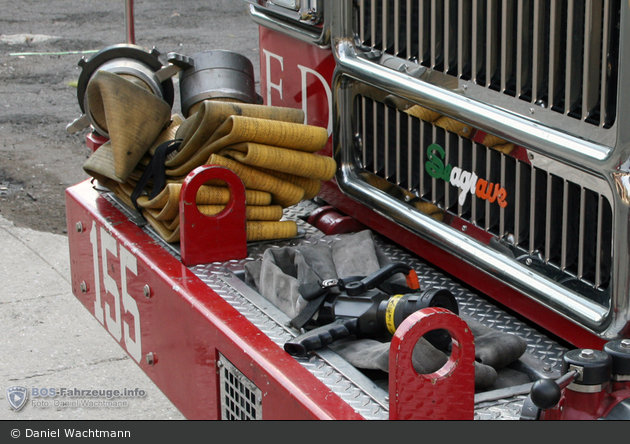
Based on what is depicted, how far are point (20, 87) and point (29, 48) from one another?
1.60 m

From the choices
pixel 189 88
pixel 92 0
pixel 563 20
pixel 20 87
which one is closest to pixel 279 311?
pixel 563 20

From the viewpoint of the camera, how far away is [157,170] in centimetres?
234

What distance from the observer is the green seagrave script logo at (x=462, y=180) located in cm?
177

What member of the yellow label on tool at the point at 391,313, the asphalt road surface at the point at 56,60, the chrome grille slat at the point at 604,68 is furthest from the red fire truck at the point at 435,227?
the asphalt road surface at the point at 56,60

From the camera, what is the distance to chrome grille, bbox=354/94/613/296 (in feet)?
5.11

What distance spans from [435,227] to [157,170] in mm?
839

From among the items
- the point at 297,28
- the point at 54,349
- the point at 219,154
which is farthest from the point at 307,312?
the point at 54,349

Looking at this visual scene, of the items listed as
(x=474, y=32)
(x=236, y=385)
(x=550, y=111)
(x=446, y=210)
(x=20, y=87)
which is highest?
(x=474, y=32)

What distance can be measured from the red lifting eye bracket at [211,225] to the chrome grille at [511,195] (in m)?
0.39

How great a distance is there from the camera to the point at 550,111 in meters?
1.55

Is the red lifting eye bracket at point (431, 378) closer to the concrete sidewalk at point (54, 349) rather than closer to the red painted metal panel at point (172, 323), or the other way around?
the red painted metal panel at point (172, 323)

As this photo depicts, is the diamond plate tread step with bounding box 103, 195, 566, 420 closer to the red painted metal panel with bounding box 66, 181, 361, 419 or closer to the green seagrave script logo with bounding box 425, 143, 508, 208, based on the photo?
the red painted metal panel with bounding box 66, 181, 361, 419

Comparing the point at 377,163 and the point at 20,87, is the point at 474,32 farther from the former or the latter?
the point at 20,87

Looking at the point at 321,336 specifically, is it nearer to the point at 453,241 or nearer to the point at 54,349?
the point at 453,241
